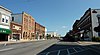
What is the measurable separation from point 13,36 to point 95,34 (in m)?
29.9

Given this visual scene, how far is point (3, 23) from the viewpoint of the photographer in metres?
52.0

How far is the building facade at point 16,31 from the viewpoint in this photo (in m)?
65.4

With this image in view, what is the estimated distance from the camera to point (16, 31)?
6888cm

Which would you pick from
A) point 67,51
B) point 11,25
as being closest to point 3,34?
point 11,25

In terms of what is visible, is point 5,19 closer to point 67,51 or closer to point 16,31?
point 16,31

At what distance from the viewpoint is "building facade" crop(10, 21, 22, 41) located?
65375 millimetres

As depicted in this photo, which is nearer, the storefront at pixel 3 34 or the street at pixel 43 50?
the street at pixel 43 50

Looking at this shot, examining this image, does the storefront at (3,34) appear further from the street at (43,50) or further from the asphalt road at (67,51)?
the asphalt road at (67,51)

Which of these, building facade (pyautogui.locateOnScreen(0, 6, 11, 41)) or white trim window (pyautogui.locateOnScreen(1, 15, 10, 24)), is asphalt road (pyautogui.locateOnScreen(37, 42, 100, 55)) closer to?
building facade (pyautogui.locateOnScreen(0, 6, 11, 41))

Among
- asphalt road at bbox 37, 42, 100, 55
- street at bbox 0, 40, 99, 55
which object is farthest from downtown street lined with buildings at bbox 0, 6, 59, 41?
asphalt road at bbox 37, 42, 100, 55

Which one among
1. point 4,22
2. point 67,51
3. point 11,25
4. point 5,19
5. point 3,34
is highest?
point 5,19

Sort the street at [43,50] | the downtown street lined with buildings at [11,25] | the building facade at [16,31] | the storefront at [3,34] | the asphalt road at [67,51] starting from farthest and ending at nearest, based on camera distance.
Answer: the building facade at [16,31], the downtown street lined with buildings at [11,25], the storefront at [3,34], the asphalt road at [67,51], the street at [43,50]

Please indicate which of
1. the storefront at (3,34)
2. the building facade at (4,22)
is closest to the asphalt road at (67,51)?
the storefront at (3,34)

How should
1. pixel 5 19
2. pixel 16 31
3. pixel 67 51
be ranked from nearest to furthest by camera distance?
pixel 67 51, pixel 5 19, pixel 16 31
